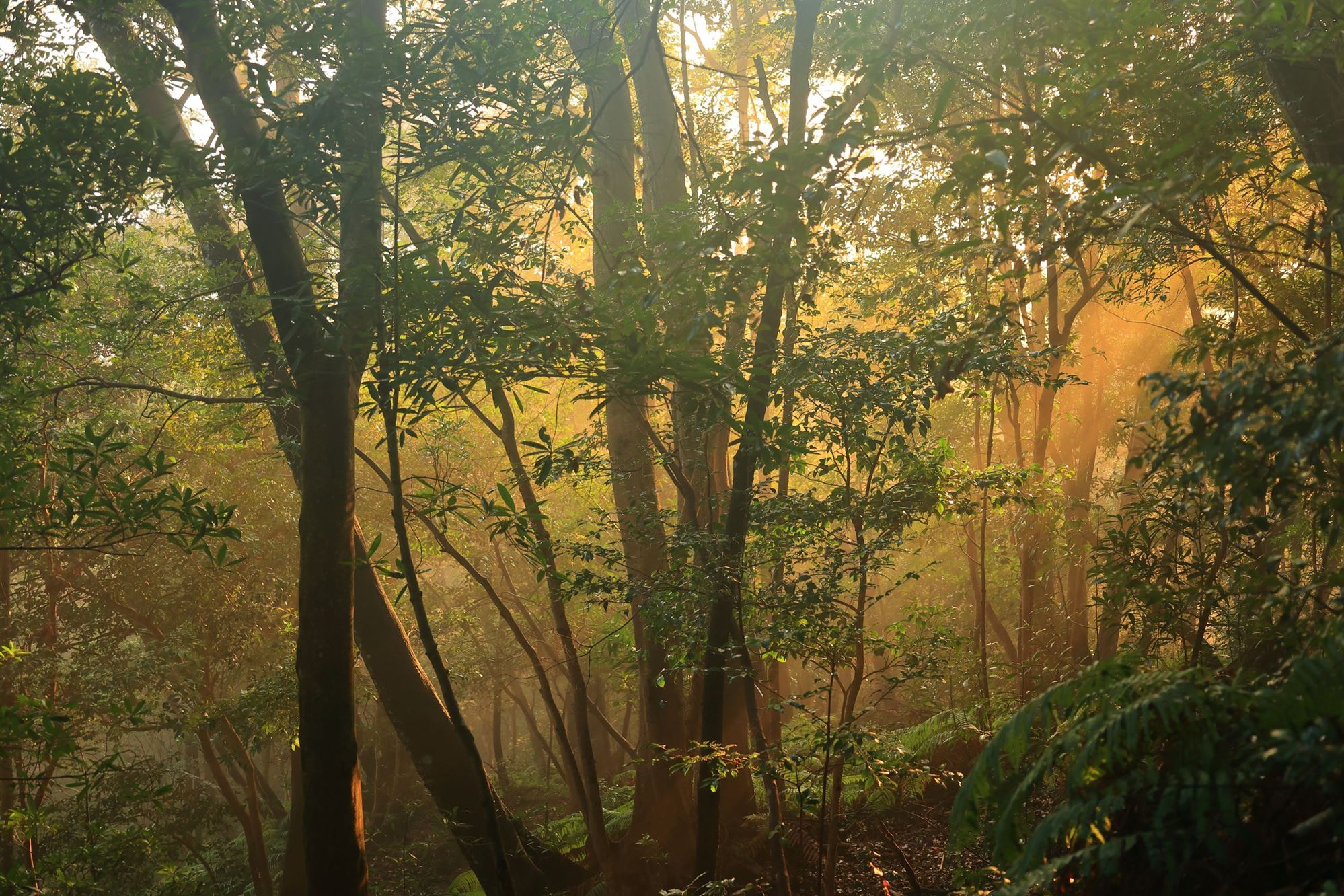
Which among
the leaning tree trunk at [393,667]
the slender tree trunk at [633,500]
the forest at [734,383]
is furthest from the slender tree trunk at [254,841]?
the slender tree trunk at [633,500]

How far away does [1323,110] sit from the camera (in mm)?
3441

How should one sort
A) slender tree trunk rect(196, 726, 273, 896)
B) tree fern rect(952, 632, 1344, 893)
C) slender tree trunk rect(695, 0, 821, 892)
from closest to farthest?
tree fern rect(952, 632, 1344, 893)
slender tree trunk rect(695, 0, 821, 892)
slender tree trunk rect(196, 726, 273, 896)

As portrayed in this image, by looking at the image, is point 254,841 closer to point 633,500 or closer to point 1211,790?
point 633,500

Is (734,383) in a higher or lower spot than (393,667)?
higher

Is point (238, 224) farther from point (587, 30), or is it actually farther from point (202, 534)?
point (202, 534)

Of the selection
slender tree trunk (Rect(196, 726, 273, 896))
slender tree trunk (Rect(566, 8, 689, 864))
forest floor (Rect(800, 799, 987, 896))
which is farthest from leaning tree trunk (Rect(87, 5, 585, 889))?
slender tree trunk (Rect(196, 726, 273, 896))

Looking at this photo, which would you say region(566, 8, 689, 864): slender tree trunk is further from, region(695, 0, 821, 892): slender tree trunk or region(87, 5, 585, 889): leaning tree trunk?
region(695, 0, 821, 892): slender tree trunk

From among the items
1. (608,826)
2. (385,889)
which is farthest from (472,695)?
(608,826)

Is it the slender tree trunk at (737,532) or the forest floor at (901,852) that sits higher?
the slender tree trunk at (737,532)

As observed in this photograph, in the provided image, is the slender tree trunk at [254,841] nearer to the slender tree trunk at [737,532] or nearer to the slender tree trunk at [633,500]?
the slender tree trunk at [633,500]

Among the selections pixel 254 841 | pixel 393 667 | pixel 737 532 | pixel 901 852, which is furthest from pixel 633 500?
pixel 254 841

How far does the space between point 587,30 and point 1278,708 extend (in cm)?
475

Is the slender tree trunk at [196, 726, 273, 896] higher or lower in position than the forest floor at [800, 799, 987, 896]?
lower

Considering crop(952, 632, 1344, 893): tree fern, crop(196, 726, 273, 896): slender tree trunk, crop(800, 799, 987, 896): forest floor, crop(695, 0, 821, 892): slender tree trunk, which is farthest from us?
crop(196, 726, 273, 896): slender tree trunk
